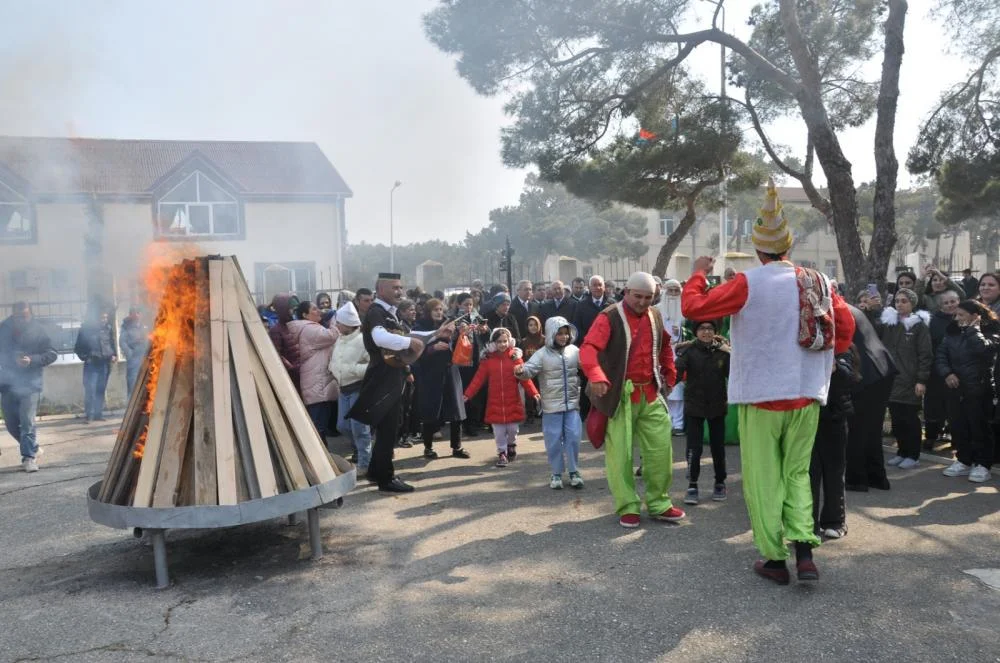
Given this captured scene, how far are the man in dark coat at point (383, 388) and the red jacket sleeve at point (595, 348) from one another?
64.8 inches

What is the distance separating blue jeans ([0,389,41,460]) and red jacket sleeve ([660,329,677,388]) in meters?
6.46

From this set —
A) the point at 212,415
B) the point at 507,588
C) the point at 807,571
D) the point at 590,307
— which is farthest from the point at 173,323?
the point at 590,307

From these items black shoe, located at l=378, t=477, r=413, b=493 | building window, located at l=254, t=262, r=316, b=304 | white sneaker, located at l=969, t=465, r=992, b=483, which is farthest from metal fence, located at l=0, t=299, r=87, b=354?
white sneaker, located at l=969, t=465, r=992, b=483

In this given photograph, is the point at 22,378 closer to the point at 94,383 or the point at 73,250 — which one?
the point at 73,250

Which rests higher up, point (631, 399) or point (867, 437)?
point (631, 399)

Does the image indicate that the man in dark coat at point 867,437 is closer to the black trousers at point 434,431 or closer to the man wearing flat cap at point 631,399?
the man wearing flat cap at point 631,399

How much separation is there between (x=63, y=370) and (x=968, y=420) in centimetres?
1334

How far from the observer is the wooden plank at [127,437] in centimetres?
489

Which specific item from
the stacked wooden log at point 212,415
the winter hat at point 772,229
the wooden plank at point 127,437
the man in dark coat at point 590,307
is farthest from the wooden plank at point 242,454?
the man in dark coat at point 590,307

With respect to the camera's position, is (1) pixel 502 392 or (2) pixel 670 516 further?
(1) pixel 502 392

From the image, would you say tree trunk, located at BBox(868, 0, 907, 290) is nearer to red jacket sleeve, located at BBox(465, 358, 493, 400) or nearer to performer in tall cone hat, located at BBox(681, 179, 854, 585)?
red jacket sleeve, located at BBox(465, 358, 493, 400)

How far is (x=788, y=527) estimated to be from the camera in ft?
14.3

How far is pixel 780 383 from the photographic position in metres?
4.34

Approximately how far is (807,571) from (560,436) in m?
2.76
